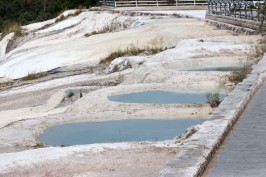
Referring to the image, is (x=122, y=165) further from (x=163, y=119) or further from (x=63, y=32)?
(x=63, y=32)

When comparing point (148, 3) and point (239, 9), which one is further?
point (148, 3)

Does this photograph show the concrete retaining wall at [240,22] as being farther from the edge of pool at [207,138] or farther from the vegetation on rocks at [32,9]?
the vegetation on rocks at [32,9]

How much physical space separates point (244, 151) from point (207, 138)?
547 millimetres

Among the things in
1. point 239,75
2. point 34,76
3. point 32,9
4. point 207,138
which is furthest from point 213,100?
point 32,9

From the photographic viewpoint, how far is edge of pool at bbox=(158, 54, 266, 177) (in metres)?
8.22

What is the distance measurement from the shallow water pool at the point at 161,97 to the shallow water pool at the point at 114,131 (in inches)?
78.4

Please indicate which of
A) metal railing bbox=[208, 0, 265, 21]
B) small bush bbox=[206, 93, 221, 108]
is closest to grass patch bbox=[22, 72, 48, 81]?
metal railing bbox=[208, 0, 265, 21]

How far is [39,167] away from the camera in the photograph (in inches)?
371

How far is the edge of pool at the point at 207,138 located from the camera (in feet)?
27.0

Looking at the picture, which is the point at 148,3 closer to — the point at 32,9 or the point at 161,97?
the point at 32,9

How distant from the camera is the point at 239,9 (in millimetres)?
34188

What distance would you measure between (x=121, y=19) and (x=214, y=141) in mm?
37379

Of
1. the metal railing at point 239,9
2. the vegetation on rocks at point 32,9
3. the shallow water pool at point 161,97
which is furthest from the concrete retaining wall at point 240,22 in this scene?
the vegetation on rocks at point 32,9

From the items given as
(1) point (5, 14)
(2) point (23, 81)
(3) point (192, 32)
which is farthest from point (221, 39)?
(1) point (5, 14)
